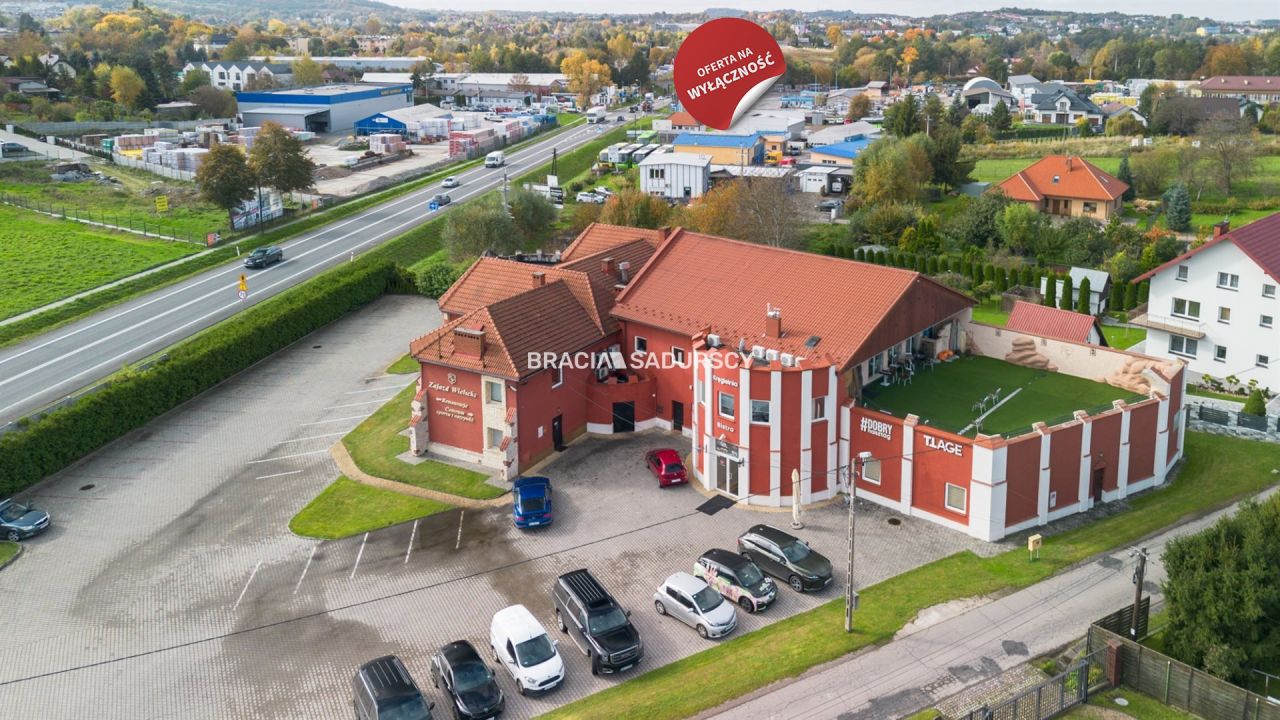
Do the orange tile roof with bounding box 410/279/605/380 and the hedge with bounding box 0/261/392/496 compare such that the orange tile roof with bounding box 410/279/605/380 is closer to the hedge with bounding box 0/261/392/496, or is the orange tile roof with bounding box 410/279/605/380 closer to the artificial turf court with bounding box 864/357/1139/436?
the artificial turf court with bounding box 864/357/1139/436

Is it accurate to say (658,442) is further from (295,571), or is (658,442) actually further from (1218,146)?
(1218,146)

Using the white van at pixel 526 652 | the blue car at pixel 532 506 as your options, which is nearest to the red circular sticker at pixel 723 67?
the blue car at pixel 532 506

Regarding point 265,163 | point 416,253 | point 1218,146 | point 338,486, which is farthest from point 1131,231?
point 265,163

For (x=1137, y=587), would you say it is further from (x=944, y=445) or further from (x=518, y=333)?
(x=518, y=333)

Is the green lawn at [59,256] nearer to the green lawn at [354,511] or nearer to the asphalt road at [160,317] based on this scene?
the asphalt road at [160,317]

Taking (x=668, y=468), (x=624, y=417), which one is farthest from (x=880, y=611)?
(x=624, y=417)

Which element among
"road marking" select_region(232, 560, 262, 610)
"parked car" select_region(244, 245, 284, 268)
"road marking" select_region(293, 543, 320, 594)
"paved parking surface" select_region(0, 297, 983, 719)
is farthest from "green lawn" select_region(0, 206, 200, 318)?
"road marking" select_region(293, 543, 320, 594)
